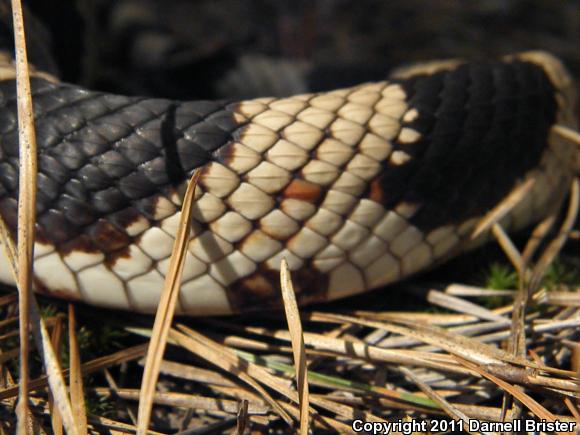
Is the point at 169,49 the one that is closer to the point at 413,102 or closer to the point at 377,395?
the point at 413,102

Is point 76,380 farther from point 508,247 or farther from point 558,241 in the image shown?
point 558,241

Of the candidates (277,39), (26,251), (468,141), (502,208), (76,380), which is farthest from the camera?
(277,39)

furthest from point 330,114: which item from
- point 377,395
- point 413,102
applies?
point 377,395

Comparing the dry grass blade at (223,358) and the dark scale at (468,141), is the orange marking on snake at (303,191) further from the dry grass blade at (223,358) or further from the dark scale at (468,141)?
the dry grass blade at (223,358)

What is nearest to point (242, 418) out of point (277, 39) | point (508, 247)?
point (508, 247)

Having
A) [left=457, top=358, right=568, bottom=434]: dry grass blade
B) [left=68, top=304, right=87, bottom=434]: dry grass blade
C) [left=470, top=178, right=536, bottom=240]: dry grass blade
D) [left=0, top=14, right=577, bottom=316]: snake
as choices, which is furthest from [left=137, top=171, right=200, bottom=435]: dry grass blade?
[left=470, top=178, right=536, bottom=240]: dry grass blade

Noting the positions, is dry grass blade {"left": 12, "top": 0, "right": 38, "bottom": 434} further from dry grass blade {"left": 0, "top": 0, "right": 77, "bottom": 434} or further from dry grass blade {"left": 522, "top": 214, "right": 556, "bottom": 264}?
dry grass blade {"left": 522, "top": 214, "right": 556, "bottom": 264}
